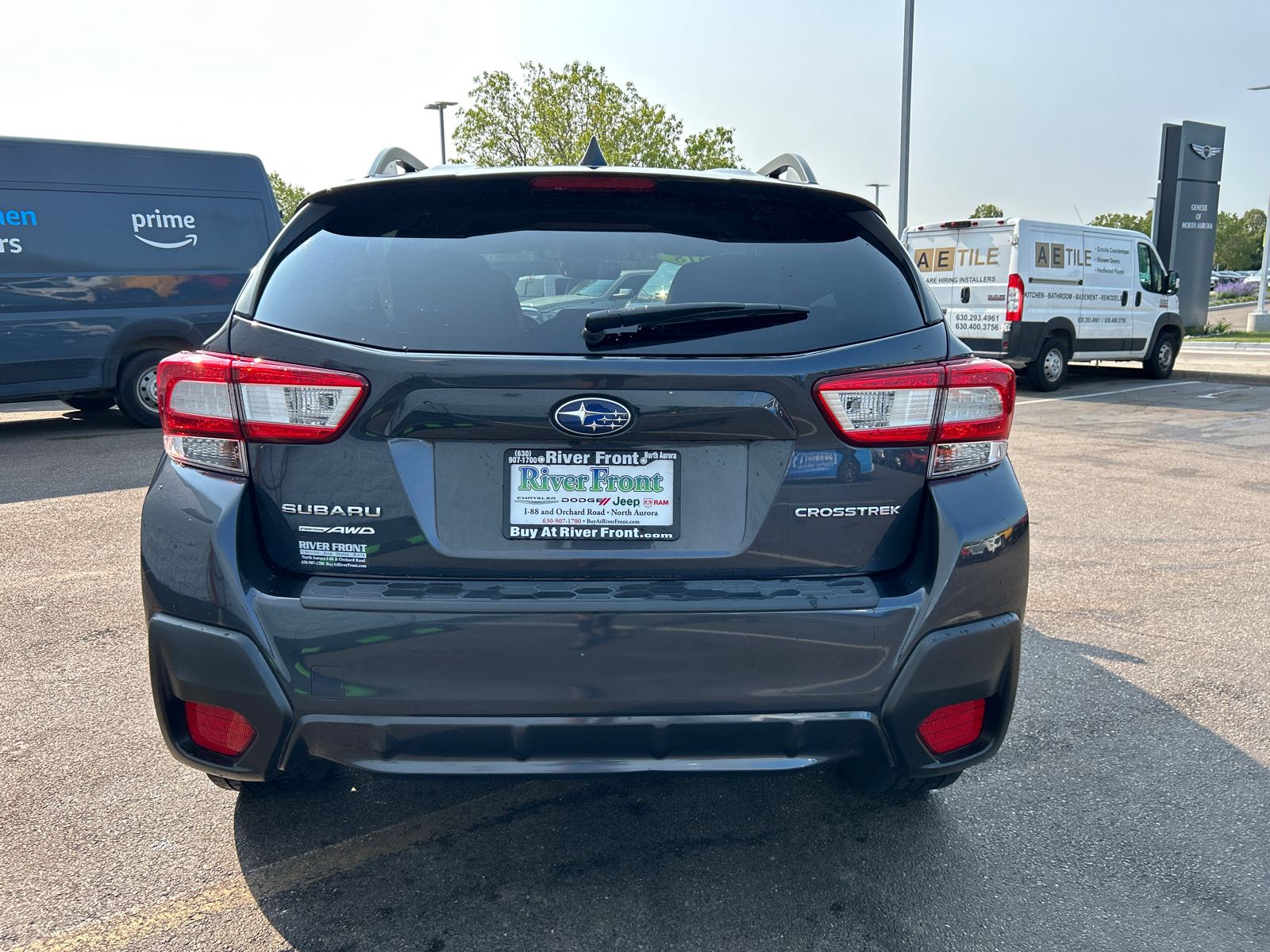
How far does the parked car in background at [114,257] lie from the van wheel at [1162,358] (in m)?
13.7

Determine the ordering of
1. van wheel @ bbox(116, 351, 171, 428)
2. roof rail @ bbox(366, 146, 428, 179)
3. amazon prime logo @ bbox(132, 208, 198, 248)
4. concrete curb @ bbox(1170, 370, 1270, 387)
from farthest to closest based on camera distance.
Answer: concrete curb @ bbox(1170, 370, 1270, 387) < van wheel @ bbox(116, 351, 171, 428) < amazon prime logo @ bbox(132, 208, 198, 248) < roof rail @ bbox(366, 146, 428, 179)

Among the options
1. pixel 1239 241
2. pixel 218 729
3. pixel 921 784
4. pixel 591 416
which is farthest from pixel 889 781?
pixel 1239 241

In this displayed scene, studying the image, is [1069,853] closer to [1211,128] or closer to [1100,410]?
[1100,410]

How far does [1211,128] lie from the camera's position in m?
23.1

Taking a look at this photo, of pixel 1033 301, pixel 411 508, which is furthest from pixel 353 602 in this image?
pixel 1033 301

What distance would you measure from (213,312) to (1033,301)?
10.8 m

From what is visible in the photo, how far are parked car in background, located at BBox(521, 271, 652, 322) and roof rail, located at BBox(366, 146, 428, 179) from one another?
33.7 inches

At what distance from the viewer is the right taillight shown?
202 cm

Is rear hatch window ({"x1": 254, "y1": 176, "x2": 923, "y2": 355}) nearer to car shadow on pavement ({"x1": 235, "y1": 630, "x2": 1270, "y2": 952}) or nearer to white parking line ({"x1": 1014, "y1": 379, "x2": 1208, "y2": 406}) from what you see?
car shadow on pavement ({"x1": 235, "y1": 630, "x2": 1270, "y2": 952})

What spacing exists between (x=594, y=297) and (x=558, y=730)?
91cm

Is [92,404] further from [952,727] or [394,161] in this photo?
[952,727]

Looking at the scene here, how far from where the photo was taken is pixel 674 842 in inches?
98.0

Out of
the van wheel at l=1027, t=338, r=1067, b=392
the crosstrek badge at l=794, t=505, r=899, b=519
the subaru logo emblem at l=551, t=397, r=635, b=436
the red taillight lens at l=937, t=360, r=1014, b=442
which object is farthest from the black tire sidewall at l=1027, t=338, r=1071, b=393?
the subaru logo emblem at l=551, t=397, r=635, b=436

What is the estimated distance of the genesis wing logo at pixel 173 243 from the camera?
9445 mm
